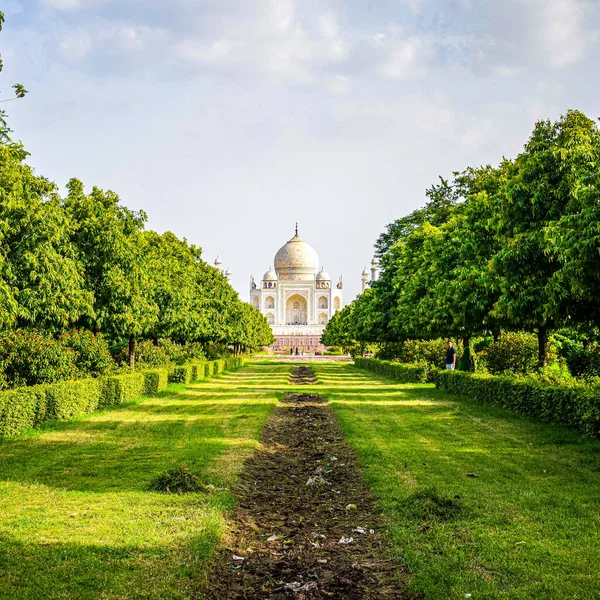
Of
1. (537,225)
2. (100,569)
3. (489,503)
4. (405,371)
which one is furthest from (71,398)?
(405,371)

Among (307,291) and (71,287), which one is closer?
(71,287)

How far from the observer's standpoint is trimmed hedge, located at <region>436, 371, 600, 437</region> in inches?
376

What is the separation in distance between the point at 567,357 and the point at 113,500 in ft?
61.7

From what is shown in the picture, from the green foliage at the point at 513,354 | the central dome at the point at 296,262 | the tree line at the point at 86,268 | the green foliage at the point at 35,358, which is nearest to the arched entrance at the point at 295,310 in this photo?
the central dome at the point at 296,262

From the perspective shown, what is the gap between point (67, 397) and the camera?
11.5m

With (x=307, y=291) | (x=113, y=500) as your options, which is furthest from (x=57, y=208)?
(x=307, y=291)

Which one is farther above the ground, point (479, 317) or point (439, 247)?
point (439, 247)

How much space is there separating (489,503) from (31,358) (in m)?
10.6

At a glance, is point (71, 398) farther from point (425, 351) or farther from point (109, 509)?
point (425, 351)

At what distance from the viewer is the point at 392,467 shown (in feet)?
25.6

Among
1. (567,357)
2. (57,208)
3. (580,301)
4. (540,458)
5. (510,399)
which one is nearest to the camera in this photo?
(540,458)

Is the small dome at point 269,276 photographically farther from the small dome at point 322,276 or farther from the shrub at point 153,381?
the shrub at point 153,381

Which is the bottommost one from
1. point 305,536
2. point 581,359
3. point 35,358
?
point 305,536

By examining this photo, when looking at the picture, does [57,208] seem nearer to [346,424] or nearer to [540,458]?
[346,424]
